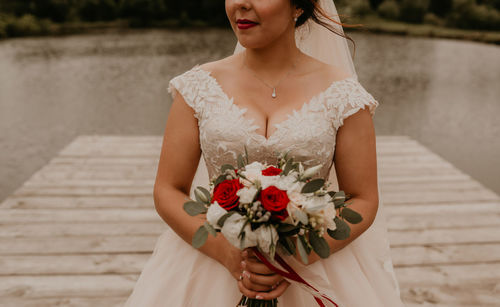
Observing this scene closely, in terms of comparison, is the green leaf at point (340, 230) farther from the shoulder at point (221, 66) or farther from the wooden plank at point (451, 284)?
the wooden plank at point (451, 284)

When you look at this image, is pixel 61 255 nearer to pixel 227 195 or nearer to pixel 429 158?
pixel 227 195

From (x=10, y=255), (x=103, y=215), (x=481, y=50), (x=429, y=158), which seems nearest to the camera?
(x=10, y=255)

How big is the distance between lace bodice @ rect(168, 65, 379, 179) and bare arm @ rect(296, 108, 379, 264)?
0.14 feet

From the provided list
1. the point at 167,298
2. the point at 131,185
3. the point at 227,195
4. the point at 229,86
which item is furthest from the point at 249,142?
the point at 131,185

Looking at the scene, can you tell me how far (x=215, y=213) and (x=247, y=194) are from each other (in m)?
0.12

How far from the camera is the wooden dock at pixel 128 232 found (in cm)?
293

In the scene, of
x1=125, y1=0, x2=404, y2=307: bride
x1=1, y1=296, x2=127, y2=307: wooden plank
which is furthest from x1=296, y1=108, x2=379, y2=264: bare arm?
x1=1, y1=296, x2=127, y2=307: wooden plank

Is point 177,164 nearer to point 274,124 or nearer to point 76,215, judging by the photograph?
point 274,124

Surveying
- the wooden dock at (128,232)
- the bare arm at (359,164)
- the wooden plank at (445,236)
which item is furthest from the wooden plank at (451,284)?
the bare arm at (359,164)

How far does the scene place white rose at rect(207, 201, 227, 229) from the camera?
4.41 feet

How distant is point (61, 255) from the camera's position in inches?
130

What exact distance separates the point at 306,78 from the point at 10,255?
2719 mm

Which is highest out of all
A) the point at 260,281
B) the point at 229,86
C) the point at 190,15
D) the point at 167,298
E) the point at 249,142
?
the point at 229,86

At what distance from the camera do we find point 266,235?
1344 mm
